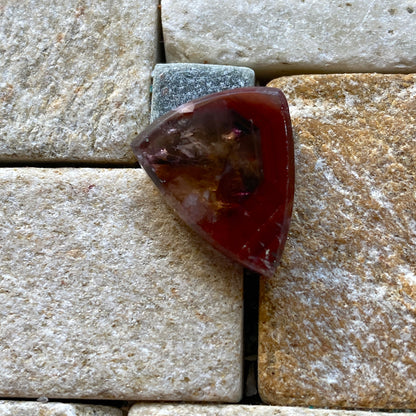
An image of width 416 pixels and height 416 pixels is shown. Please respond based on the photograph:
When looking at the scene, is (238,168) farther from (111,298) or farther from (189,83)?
(111,298)

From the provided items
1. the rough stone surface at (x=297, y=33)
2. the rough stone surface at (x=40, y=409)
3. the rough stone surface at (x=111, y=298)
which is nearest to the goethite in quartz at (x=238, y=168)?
the rough stone surface at (x=111, y=298)

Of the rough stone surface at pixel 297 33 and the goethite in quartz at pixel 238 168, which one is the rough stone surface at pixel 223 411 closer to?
the goethite in quartz at pixel 238 168

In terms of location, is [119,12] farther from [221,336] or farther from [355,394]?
[355,394]

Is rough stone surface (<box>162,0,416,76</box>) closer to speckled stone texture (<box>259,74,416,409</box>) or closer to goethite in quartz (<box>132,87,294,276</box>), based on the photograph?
speckled stone texture (<box>259,74,416,409</box>)


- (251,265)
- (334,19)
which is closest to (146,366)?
(251,265)

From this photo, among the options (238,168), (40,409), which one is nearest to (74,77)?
(238,168)

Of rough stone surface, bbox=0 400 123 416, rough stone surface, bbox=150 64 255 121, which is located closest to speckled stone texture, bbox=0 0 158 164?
rough stone surface, bbox=150 64 255 121
